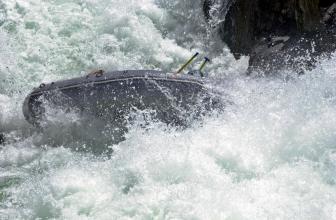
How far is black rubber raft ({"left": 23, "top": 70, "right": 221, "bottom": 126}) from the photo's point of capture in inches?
245

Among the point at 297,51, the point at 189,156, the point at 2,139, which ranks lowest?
the point at 2,139

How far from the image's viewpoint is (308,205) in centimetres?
481

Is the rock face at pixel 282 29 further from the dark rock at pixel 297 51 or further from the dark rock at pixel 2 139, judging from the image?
the dark rock at pixel 2 139

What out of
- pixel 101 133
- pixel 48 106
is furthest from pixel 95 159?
pixel 48 106

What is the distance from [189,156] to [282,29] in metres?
3.01

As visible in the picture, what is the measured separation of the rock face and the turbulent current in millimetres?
249

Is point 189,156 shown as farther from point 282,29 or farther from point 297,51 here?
point 282,29

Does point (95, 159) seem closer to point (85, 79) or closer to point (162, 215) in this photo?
point (85, 79)

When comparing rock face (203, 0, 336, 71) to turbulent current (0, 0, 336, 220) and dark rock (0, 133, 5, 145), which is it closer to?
turbulent current (0, 0, 336, 220)

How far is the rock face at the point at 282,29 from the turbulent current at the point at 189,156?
249 millimetres

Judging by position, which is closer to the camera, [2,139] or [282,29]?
[2,139]

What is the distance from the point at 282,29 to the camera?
7574mm

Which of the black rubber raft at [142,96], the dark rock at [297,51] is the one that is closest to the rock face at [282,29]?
the dark rock at [297,51]

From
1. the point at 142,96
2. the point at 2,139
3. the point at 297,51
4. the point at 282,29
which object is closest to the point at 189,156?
the point at 142,96
